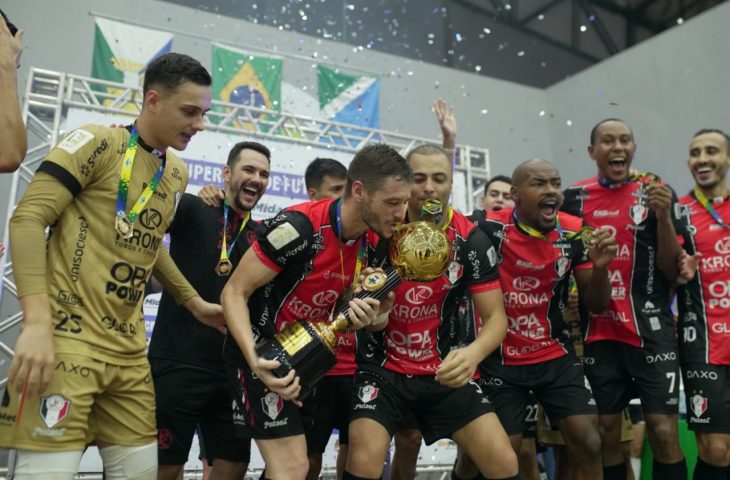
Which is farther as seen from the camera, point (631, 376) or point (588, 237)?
point (631, 376)

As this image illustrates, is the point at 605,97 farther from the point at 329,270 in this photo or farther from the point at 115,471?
the point at 115,471

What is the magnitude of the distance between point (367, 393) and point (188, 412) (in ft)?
3.41

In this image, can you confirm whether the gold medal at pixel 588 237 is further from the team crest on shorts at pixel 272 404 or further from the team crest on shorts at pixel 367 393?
the team crest on shorts at pixel 272 404

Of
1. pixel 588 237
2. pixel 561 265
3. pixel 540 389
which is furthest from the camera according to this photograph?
pixel 561 265

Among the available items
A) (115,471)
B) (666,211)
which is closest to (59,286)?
(115,471)

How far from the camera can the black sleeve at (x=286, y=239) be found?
291cm

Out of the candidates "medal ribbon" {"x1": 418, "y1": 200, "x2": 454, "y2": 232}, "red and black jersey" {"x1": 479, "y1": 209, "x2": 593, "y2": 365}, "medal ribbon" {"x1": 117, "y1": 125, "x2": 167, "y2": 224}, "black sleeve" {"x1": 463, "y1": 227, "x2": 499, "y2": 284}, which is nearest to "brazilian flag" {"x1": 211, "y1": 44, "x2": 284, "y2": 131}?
"red and black jersey" {"x1": 479, "y1": 209, "x2": 593, "y2": 365}

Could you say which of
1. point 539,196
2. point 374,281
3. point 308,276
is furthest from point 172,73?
point 539,196

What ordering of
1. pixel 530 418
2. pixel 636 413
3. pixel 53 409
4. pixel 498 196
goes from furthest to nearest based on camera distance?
1. pixel 636 413
2. pixel 498 196
3. pixel 530 418
4. pixel 53 409

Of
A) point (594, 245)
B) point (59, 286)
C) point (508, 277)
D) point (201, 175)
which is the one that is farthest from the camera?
point (201, 175)

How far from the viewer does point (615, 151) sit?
463 centimetres

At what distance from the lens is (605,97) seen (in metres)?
13.1

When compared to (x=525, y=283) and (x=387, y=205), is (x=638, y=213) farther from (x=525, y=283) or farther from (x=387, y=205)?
(x=387, y=205)

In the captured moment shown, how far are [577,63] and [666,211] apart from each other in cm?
1072
